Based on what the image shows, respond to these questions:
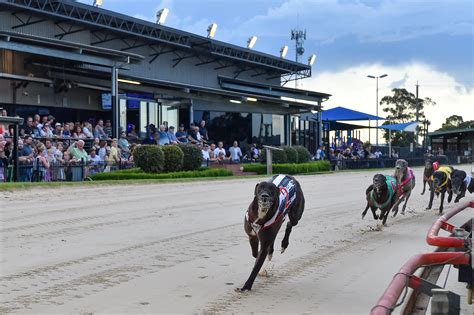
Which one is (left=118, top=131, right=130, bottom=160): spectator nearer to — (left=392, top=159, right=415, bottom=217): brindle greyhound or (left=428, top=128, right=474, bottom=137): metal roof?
(left=392, top=159, right=415, bottom=217): brindle greyhound

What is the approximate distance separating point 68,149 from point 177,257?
42.7 feet

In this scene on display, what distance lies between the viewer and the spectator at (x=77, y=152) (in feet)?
64.6

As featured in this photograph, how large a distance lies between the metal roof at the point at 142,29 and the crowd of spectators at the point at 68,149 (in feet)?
16.8

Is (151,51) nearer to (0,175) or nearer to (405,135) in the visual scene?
(0,175)

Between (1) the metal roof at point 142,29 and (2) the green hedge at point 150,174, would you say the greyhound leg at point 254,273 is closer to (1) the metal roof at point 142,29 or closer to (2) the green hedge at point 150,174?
(2) the green hedge at point 150,174

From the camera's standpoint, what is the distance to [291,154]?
30.1m

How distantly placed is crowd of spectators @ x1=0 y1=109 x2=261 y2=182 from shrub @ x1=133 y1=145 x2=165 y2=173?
0.69m

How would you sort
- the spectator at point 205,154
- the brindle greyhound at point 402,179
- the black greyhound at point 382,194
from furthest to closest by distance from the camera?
1. the spectator at point 205,154
2. the brindle greyhound at point 402,179
3. the black greyhound at point 382,194

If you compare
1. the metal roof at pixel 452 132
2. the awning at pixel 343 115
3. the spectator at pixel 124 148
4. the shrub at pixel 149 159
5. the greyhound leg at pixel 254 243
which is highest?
the awning at pixel 343 115

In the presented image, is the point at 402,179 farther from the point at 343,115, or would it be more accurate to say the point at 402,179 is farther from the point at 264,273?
the point at 343,115

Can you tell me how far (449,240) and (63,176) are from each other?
15.0 meters

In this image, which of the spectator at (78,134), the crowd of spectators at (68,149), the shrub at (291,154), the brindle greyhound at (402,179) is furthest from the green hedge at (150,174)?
the brindle greyhound at (402,179)

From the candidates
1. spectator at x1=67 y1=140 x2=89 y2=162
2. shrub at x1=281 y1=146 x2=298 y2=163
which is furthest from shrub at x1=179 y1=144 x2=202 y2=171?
shrub at x1=281 y1=146 x2=298 y2=163

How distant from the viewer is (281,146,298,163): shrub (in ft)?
98.4
